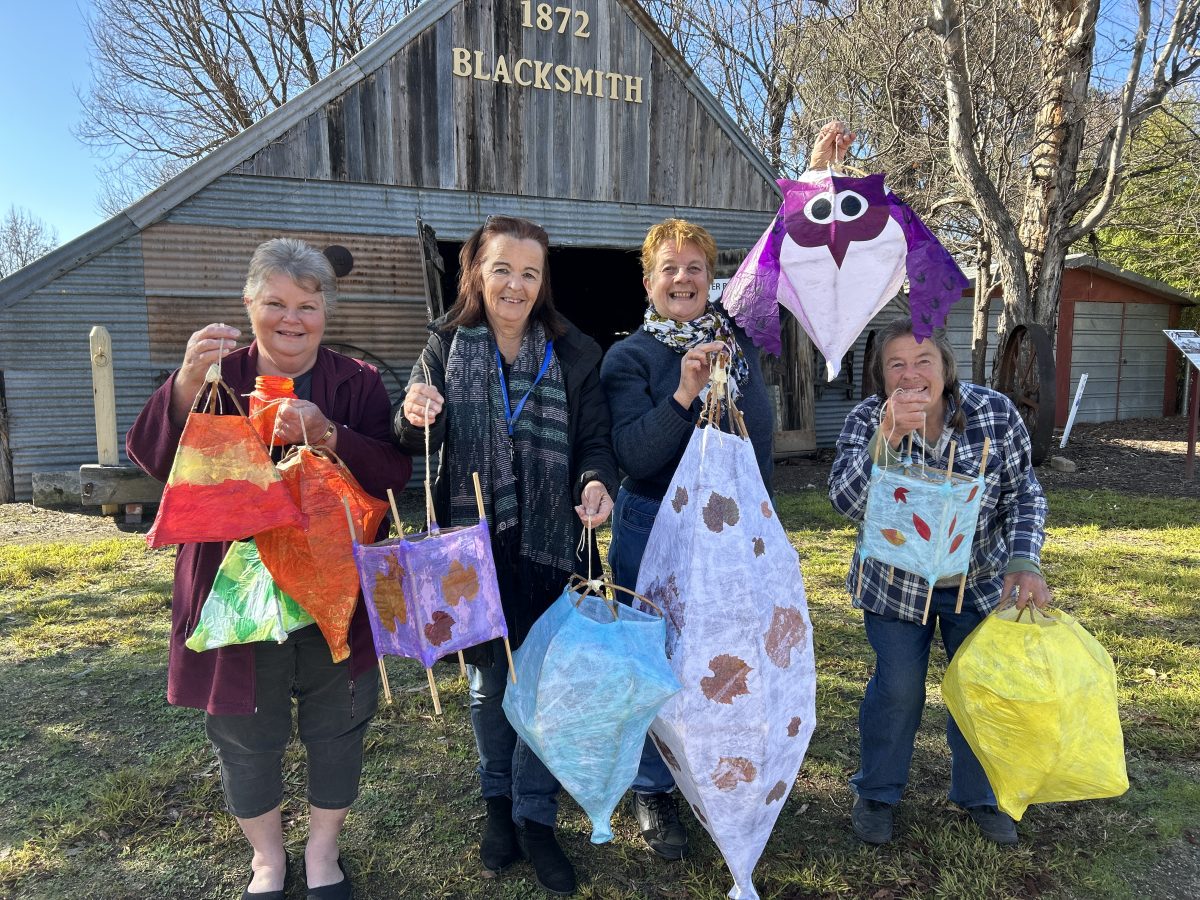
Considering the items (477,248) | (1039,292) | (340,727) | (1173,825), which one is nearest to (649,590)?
(340,727)

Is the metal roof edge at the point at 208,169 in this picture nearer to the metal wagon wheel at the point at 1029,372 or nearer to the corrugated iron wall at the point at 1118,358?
the metal wagon wheel at the point at 1029,372

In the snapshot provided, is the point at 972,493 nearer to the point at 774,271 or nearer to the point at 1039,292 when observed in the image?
the point at 774,271

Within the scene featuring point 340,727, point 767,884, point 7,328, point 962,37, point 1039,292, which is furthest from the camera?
point 1039,292

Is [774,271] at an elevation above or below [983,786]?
above

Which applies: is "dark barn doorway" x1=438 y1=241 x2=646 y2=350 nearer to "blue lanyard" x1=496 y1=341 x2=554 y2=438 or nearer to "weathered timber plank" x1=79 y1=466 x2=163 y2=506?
"weathered timber plank" x1=79 y1=466 x2=163 y2=506

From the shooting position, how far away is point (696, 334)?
2.07 meters

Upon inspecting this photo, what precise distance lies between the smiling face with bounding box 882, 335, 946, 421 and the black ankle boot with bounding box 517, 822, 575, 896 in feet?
5.31

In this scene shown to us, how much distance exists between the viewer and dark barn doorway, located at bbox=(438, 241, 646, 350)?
9531mm

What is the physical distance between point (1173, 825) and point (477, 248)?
2.82m

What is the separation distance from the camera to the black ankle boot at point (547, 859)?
78.7 inches

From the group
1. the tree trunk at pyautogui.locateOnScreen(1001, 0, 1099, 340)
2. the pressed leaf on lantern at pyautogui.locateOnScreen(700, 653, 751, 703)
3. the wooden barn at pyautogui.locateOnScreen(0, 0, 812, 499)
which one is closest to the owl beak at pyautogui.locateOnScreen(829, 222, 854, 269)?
the pressed leaf on lantern at pyautogui.locateOnScreen(700, 653, 751, 703)

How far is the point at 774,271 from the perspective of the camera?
221 centimetres

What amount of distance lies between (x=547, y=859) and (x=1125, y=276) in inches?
623

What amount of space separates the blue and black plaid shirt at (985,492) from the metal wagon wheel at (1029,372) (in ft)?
17.9
